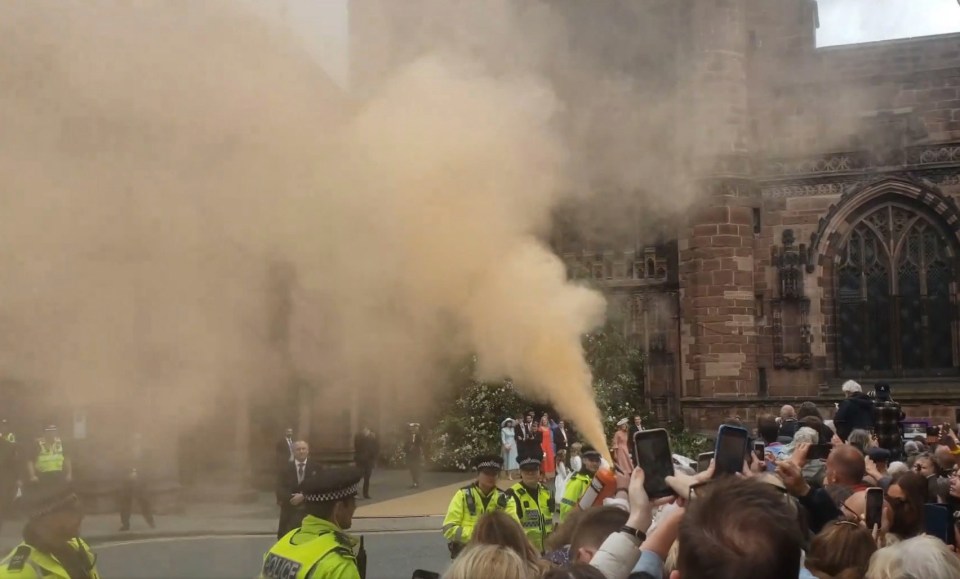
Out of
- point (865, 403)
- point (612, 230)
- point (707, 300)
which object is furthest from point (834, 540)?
point (707, 300)

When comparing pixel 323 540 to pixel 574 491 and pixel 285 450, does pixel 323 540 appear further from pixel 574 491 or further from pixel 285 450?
pixel 285 450

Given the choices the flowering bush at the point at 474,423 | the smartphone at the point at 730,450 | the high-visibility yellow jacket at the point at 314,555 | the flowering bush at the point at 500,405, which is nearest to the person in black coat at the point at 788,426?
the high-visibility yellow jacket at the point at 314,555

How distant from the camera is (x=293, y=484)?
373 inches

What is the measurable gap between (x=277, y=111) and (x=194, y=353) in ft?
5.33

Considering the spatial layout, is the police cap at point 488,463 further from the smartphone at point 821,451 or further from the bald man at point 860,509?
the bald man at point 860,509

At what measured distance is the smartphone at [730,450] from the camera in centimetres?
278

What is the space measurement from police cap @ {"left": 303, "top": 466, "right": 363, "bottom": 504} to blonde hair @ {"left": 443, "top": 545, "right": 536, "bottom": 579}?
881mm

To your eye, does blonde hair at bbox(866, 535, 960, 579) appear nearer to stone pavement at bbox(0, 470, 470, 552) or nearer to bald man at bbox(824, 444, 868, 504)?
bald man at bbox(824, 444, 868, 504)

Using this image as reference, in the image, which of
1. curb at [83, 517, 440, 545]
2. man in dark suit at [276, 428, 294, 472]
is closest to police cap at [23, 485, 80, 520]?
curb at [83, 517, 440, 545]

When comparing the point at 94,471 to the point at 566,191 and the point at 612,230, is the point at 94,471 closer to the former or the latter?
the point at 566,191

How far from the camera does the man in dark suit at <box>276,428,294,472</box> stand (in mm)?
8961

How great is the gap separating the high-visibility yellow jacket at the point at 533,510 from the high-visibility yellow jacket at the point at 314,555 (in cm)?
266

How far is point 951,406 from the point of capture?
693 inches

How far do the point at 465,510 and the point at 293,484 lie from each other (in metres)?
3.92
